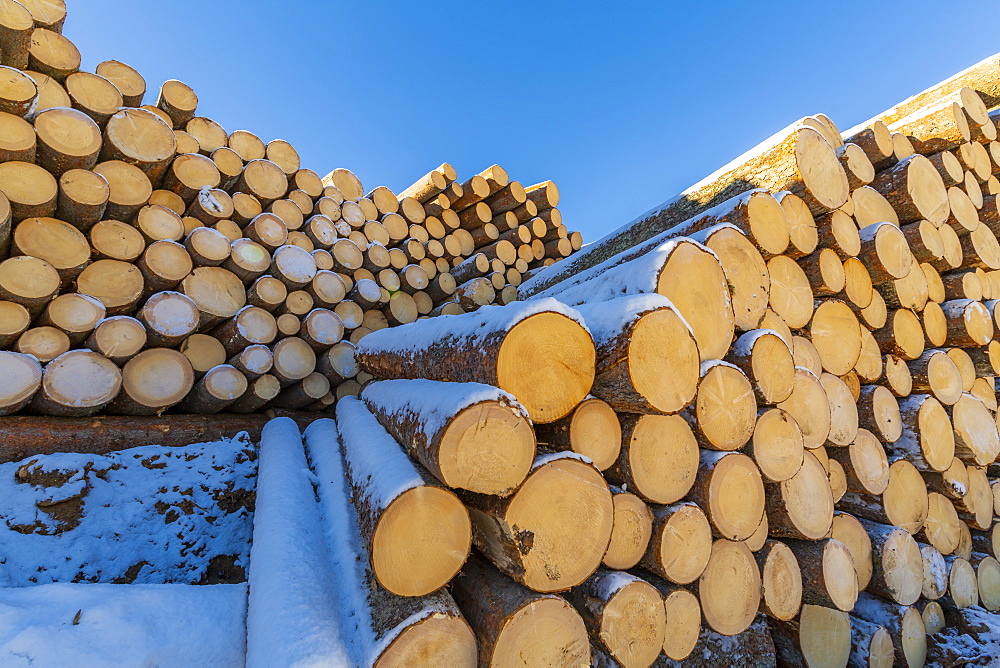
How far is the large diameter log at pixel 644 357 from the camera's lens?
1527 millimetres

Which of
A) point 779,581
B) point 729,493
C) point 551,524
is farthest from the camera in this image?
point 779,581

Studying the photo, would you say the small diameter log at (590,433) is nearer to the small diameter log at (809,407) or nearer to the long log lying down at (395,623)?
the long log lying down at (395,623)

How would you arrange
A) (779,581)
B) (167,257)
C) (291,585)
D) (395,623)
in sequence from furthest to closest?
(167,257), (779,581), (291,585), (395,623)

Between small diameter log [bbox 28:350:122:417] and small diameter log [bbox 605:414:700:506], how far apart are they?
3.24m

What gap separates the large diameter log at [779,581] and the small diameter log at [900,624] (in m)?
0.58

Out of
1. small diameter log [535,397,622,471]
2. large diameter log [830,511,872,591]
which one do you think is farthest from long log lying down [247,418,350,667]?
large diameter log [830,511,872,591]

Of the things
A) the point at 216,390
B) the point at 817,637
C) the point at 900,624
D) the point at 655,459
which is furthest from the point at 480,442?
the point at 216,390

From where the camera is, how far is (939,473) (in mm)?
2723

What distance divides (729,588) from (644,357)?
1124 millimetres

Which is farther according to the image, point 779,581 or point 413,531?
point 779,581

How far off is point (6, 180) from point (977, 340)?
6.35m

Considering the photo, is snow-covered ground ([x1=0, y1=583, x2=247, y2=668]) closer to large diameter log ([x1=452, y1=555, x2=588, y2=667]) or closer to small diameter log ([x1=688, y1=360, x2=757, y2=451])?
large diameter log ([x1=452, y1=555, x2=588, y2=667])

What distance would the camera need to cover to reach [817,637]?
2.04 meters

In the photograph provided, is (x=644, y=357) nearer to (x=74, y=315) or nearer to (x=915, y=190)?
(x=915, y=190)
